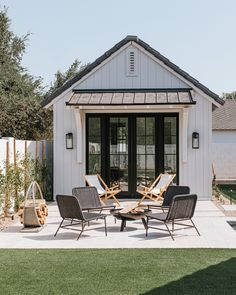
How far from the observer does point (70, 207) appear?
9492 mm

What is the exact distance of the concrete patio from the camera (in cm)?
870

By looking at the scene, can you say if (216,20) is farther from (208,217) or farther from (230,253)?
(230,253)

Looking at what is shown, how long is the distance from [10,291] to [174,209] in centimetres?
411

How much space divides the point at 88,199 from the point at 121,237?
2.10 metres

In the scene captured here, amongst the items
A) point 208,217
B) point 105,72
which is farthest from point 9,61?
point 208,217

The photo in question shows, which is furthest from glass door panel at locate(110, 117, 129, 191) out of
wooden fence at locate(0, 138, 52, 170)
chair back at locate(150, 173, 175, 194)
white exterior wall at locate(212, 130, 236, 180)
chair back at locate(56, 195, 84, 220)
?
white exterior wall at locate(212, 130, 236, 180)

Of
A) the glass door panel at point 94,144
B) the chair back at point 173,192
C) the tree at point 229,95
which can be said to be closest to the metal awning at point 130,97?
the glass door panel at point 94,144

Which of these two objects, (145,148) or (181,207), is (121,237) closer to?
(181,207)

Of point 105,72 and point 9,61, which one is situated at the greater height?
point 9,61

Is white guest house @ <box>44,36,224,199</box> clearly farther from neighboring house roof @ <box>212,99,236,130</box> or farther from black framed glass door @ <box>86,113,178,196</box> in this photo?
neighboring house roof @ <box>212,99,236,130</box>

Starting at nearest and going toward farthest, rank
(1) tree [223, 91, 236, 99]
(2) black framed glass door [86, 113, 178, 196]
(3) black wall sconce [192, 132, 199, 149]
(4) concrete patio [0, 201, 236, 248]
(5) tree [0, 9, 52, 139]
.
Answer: (4) concrete patio [0, 201, 236, 248] < (3) black wall sconce [192, 132, 199, 149] < (2) black framed glass door [86, 113, 178, 196] < (5) tree [0, 9, 52, 139] < (1) tree [223, 91, 236, 99]

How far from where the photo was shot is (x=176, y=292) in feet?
19.3

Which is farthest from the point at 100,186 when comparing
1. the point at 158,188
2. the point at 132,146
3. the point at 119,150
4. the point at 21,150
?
the point at 21,150

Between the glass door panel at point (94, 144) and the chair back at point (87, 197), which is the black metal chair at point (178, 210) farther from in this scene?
the glass door panel at point (94, 144)
